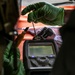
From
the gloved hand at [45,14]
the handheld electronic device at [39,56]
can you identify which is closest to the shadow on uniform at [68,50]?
the handheld electronic device at [39,56]

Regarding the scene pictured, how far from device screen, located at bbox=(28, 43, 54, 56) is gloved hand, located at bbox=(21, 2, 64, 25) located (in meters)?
0.11

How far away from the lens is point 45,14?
3.33 ft

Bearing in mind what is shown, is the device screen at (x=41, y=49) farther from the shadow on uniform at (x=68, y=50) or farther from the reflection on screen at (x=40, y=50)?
the shadow on uniform at (x=68, y=50)

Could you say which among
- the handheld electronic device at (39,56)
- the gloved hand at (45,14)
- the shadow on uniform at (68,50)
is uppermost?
the shadow on uniform at (68,50)

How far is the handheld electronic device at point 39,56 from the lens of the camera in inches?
33.5

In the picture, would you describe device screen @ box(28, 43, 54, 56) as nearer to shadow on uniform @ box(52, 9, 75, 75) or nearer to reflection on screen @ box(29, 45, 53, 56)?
reflection on screen @ box(29, 45, 53, 56)

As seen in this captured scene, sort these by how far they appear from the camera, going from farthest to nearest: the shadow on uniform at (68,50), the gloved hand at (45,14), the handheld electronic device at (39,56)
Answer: the gloved hand at (45,14) < the handheld electronic device at (39,56) < the shadow on uniform at (68,50)

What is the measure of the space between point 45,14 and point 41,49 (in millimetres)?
150

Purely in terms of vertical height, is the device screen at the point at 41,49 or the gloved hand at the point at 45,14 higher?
the gloved hand at the point at 45,14

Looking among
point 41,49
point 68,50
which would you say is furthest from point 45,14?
point 68,50

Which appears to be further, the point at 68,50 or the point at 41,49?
the point at 41,49

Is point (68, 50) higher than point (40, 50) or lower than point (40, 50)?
higher

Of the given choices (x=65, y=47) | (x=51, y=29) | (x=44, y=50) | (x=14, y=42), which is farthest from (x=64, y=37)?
(x=51, y=29)

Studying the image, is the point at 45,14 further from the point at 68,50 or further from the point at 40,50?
the point at 68,50
